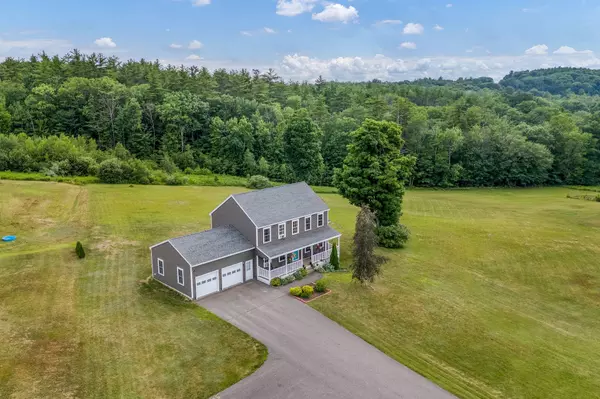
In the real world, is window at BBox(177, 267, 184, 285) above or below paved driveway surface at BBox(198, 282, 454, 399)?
above

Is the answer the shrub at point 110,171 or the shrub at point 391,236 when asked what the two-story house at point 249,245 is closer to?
the shrub at point 391,236

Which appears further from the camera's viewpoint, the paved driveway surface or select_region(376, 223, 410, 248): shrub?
select_region(376, 223, 410, 248): shrub

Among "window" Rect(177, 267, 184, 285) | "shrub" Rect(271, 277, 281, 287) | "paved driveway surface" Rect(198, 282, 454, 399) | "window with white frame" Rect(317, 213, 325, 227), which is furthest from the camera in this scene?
"window with white frame" Rect(317, 213, 325, 227)

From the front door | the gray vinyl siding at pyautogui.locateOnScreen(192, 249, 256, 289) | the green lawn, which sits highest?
the gray vinyl siding at pyautogui.locateOnScreen(192, 249, 256, 289)

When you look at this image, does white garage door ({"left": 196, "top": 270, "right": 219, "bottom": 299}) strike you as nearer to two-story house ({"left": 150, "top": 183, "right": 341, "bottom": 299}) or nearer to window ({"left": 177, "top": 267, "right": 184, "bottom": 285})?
two-story house ({"left": 150, "top": 183, "right": 341, "bottom": 299})

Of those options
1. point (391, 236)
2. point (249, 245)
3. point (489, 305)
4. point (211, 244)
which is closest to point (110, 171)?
point (211, 244)

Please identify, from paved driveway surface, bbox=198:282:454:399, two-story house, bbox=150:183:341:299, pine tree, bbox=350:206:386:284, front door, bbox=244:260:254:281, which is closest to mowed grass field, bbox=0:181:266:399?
paved driveway surface, bbox=198:282:454:399

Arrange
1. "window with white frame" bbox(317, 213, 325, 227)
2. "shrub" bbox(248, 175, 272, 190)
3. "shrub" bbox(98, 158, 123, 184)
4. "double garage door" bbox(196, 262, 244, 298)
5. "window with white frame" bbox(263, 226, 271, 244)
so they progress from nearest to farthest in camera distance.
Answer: "double garage door" bbox(196, 262, 244, 298), "window with white frame" bbox(263, 226, 271, 244), "window with white frame" bbox(317, 213, 325, 227), "shrub" bbox(98, 158, 123, 184), "shrub" bbox(248, 175, 272, 190)
